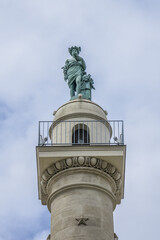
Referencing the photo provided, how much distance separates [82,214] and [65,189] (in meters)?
1.15

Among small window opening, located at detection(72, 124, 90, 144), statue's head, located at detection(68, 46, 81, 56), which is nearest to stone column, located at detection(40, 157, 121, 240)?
small window opening, located at detection(72, 124, 90, 144)

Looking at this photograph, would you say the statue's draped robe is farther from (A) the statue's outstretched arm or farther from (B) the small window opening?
(B) the small window opening

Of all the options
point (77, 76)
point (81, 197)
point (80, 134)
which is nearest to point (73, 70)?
point (77, 76)

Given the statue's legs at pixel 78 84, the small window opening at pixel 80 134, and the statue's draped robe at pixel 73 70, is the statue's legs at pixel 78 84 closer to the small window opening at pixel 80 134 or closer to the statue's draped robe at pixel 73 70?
the statue's draped robe at pixel 73 70

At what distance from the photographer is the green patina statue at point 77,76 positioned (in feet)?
65.4

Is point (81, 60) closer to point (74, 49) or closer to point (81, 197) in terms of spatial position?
point (74, 49)

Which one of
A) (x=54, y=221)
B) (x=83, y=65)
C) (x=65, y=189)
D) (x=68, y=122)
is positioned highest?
→ (x=83, y=65)

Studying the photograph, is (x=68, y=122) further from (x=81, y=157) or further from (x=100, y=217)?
(x=100, y=217)

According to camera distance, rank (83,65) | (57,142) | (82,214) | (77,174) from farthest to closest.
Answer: (83,65) < (57,142) < (77,174) < (82,214)

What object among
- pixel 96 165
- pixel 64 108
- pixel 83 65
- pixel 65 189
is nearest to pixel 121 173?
pixel 96 165

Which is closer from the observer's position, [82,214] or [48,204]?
[82,214]

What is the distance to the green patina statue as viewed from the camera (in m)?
19.9

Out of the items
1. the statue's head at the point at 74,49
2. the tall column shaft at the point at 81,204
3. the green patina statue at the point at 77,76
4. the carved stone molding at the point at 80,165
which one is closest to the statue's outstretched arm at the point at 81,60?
the green patina statue at the point at 77,76

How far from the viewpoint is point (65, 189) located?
15.9 meters
